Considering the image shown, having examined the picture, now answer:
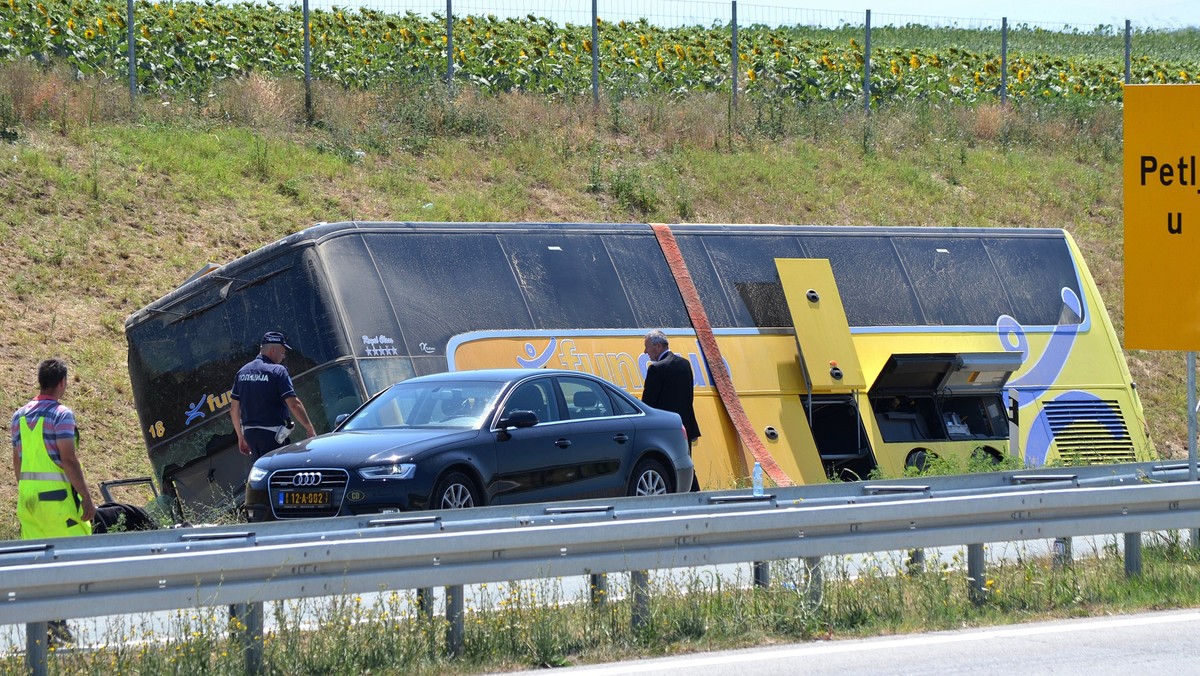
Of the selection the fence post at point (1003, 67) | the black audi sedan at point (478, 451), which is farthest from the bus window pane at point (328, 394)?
the fence post at point (1003, 67)

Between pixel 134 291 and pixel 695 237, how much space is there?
27.4ft

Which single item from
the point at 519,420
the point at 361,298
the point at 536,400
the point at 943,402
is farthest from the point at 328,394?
the point at 943,402

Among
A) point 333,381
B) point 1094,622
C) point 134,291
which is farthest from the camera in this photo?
point 134,291

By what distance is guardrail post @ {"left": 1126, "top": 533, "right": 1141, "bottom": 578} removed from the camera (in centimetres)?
991

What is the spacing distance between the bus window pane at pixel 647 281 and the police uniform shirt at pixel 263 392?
5.01 metres

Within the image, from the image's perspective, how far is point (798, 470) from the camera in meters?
16.8

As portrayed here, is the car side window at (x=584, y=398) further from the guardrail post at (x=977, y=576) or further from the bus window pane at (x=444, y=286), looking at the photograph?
the guardrail post at (x=977, y=576)

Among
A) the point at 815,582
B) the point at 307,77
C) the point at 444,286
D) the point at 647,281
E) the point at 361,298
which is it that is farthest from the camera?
the point at 307,77

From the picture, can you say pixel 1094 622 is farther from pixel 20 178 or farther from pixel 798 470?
pixel 20 178

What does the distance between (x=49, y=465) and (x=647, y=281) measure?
29.2ft

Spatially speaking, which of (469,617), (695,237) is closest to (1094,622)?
(469,617)

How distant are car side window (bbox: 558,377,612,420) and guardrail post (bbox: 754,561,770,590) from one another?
4.04m

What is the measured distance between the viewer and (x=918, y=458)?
17953 mm

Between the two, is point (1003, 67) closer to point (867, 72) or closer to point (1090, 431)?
point (867, 72)
